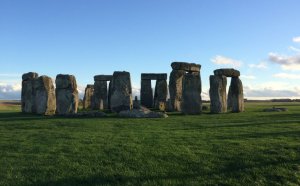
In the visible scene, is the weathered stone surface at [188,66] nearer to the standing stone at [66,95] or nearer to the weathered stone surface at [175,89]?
the weathered stone surface at [175,89]

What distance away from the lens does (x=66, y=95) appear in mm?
24766

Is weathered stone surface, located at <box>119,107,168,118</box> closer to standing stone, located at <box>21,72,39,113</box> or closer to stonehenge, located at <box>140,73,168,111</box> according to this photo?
standing stone, located at <box>21,72,39,113</box>

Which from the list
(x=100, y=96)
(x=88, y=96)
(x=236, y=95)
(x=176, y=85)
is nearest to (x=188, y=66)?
(x=176, y=85)

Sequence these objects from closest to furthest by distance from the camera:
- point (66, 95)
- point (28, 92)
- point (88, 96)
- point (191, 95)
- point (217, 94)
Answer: point (66, 95)
point (191, 95)
point (217, 94)
point (28, 92)
point (88, 96)

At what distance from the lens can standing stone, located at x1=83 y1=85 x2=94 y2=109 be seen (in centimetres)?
3822

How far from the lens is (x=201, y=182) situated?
35.4ft

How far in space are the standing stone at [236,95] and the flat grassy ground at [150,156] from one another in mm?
10763

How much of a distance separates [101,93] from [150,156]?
80.4ft

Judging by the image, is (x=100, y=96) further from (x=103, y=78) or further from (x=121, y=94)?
(x=121, y=94)

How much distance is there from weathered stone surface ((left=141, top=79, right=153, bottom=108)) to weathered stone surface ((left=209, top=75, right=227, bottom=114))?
27.6ft

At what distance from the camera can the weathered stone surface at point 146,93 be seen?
3456cm

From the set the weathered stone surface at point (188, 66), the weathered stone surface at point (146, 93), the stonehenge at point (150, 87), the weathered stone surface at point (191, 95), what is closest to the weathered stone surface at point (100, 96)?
the weathered stone surface at point (146, 93)

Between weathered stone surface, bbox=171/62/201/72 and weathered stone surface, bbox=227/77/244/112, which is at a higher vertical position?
weathered stone surface, bbox=171/62/201/72

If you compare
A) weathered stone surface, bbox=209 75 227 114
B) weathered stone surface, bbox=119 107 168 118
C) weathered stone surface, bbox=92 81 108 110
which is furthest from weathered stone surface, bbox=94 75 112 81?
weathered stone surface, bbox=119 107 168 118
